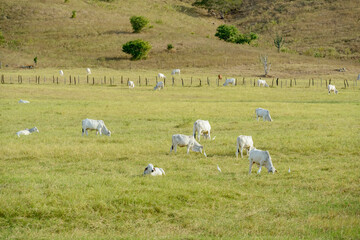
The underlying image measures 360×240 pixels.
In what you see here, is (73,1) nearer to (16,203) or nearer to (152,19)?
(152,19)

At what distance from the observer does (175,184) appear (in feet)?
43.9

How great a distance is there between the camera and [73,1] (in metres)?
120

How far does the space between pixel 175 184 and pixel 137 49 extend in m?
75.5

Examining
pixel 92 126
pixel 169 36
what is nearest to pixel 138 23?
pixel 169 36

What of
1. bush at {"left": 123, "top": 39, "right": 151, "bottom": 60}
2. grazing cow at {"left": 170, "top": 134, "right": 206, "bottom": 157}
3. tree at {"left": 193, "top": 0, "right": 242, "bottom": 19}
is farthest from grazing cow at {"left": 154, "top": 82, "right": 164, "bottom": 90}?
tree at {"left": 193, "top": 0, "right": 242, "bottom": 19}

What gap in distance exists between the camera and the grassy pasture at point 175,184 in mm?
10547

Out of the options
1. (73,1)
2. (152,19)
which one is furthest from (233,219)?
(73,1)

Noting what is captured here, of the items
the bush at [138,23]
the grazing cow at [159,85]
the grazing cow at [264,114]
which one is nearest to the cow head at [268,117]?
the grazing cow at [264,114]

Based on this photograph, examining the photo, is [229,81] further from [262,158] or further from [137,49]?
[262,158]

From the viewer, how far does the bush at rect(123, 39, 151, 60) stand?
87062 millimetres

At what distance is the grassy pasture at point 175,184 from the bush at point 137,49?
59.5m

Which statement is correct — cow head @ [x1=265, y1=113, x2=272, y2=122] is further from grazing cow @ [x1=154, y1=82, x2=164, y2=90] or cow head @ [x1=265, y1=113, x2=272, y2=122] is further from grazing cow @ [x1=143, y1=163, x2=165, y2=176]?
grazing cow @ [x1=154, y1=82, x2=164, y2=90]

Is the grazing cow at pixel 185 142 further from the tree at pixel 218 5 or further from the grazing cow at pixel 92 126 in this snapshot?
the tree at pixel 218 5

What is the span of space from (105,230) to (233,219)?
111 inches
